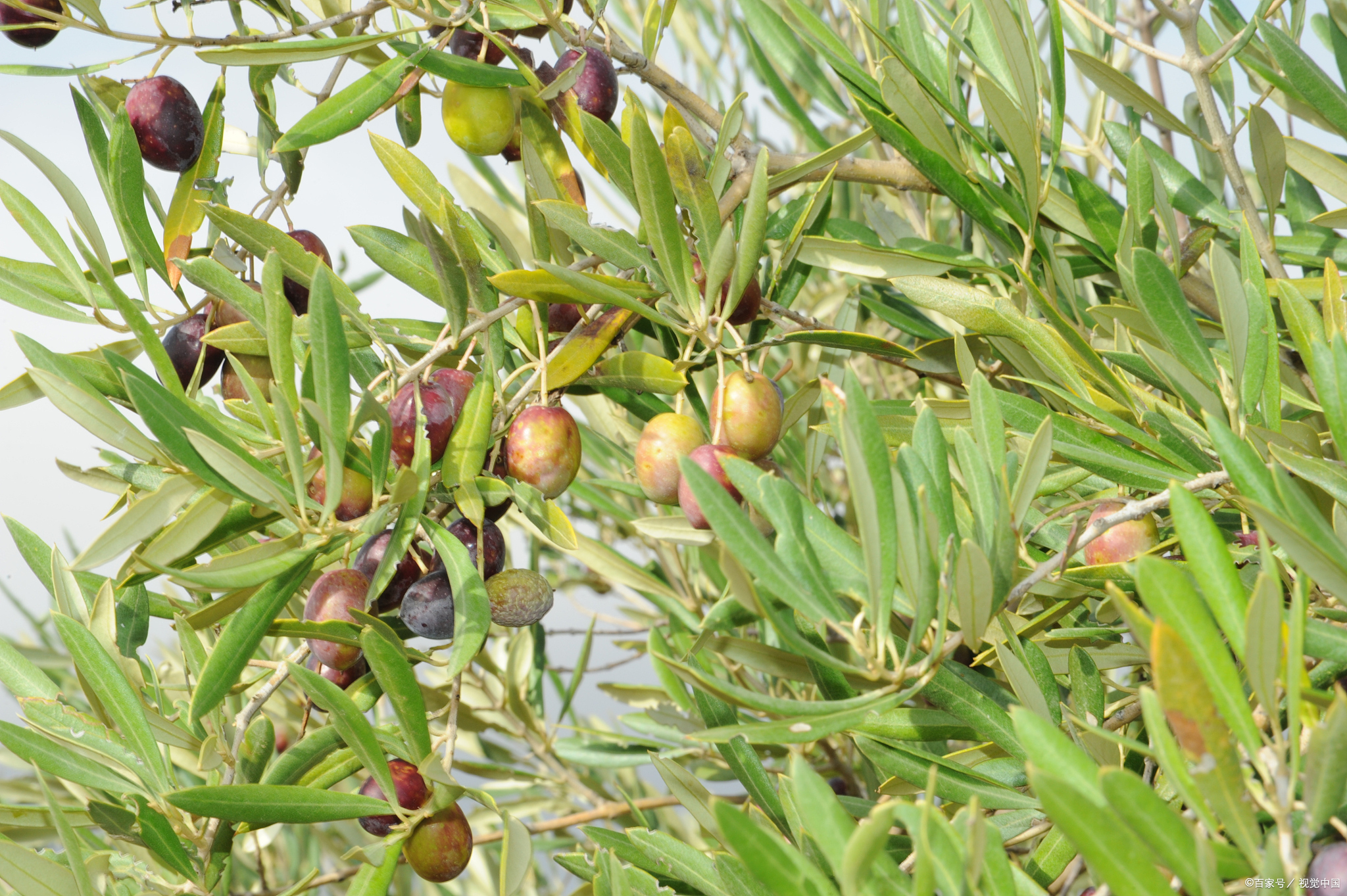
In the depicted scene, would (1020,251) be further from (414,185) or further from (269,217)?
(269,217)

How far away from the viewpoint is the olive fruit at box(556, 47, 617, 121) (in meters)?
0.69

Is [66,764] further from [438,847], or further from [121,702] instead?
[438,847]

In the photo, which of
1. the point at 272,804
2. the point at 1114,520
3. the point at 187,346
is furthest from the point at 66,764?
the point at 1114,520

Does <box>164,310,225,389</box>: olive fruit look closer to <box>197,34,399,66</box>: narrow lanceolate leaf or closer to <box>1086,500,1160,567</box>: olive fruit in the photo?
<box>197,34,399,66</box>: narrow lanceolate leaf

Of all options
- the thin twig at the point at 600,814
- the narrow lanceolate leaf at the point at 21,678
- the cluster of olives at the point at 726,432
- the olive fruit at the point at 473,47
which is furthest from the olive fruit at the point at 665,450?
the thin twig at the point at 600,814

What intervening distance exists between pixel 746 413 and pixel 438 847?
1.11 ft

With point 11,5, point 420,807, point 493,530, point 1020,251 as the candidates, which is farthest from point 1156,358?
point 11,5

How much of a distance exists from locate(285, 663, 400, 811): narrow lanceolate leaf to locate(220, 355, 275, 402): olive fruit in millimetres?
233

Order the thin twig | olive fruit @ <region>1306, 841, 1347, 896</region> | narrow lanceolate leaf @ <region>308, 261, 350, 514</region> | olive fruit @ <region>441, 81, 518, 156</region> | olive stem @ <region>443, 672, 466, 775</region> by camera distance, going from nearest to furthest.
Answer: olive fruit @ <region>1306, 841, 1347, 896</region> < narrow lanceolate leaf @ <region>308, 261, 350, 514</region> < olive stem @ <region>443, 672, 466, 775</region> < olive fruit @ <region>441, 81, 518, 156</region> < the thin twig

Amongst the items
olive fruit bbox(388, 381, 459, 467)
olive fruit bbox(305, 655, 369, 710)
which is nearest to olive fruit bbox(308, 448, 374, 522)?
olive fruit bbox(388, 381, 459, 467)

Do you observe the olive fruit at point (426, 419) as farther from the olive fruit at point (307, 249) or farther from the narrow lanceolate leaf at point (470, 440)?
the olive fruit at point (307, 249)

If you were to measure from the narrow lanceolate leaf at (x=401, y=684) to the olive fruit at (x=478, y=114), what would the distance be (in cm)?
36

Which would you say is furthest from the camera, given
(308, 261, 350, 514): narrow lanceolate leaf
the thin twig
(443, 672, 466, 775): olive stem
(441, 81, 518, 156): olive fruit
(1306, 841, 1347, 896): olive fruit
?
the thin twig

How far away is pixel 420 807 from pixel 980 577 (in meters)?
0.39
